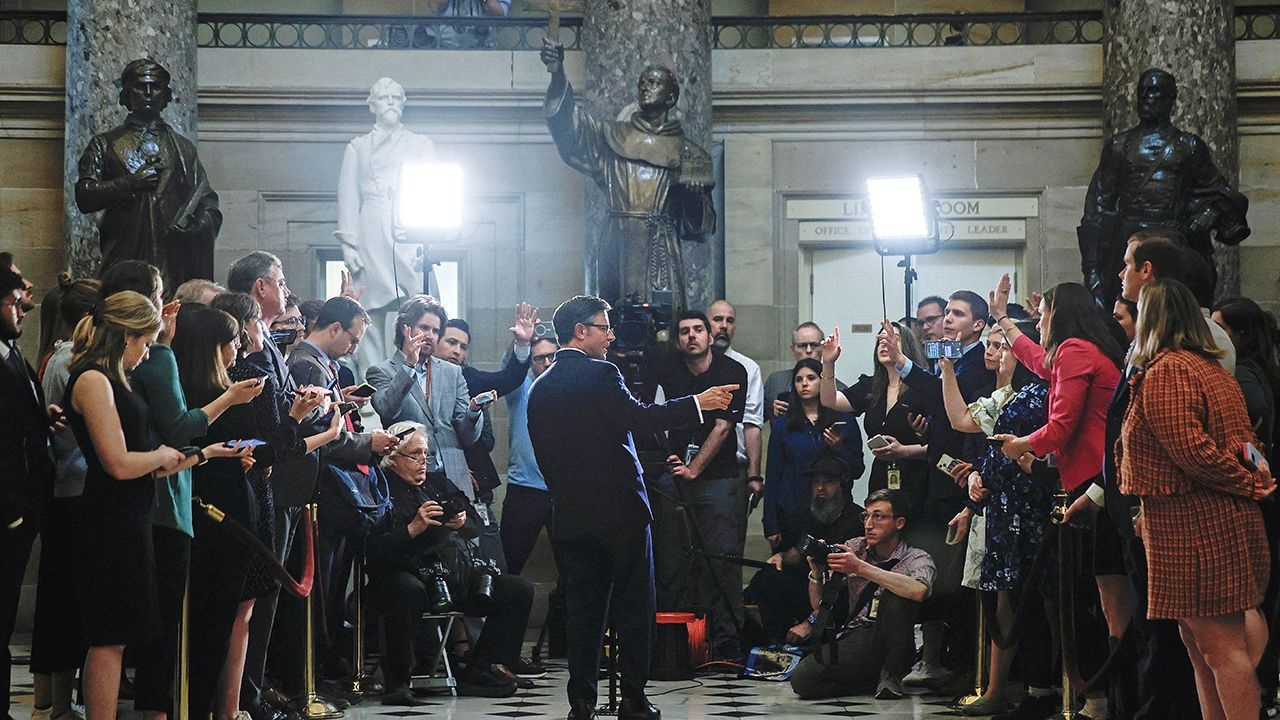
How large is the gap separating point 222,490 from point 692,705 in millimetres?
2651

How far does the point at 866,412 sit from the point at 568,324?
2683mm

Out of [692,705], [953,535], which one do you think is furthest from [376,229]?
[953,535]

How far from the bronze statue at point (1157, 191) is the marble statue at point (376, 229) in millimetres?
4531

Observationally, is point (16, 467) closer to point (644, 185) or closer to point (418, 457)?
point (418, 457)

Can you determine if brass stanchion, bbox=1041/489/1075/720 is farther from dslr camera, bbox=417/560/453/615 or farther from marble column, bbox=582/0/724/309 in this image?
marble column, bbox=582/0/724/309

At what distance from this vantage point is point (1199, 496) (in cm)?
541

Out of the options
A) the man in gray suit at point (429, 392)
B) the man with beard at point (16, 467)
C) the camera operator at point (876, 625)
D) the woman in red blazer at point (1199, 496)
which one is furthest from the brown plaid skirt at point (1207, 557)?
the man in gray suit at point (429, 392)

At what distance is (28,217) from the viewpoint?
1298 centimetres

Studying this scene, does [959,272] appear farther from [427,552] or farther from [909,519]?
[427,552]

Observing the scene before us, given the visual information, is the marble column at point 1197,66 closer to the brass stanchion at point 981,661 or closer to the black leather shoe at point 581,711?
the brass stanchion at point 981,661

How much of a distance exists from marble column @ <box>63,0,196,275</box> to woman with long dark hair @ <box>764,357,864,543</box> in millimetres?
5134

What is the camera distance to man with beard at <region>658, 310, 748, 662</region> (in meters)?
9.50

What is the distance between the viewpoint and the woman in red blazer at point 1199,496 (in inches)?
210

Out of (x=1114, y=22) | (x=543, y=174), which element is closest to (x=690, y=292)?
(x=543, y=174)
